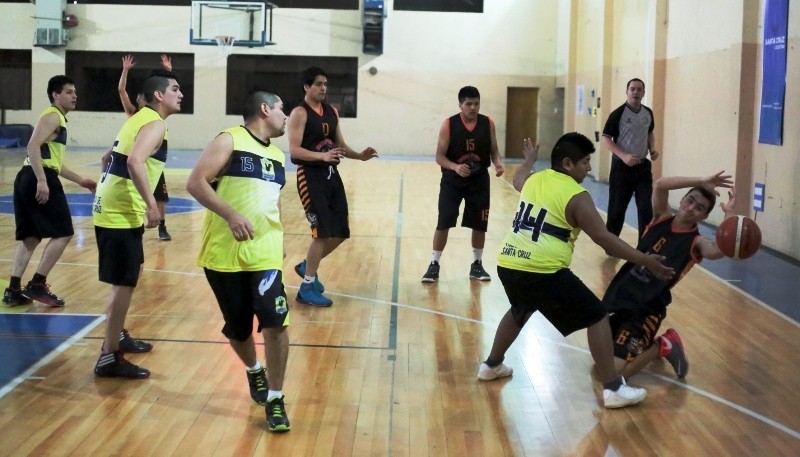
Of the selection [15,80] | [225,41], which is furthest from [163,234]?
[15,80]

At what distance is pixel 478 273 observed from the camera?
899cm

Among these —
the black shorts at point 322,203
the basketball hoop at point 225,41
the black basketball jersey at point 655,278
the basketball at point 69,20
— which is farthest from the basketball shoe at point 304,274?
the basketball at point 69,20

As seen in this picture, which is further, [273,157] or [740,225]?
[740,225]

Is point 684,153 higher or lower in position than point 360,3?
lower

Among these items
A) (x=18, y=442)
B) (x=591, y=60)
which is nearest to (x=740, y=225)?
(x=18, y=442)

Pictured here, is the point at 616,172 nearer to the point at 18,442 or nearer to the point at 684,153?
the point at 684,153

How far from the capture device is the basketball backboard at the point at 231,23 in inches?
1012

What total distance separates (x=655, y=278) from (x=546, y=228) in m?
0.98

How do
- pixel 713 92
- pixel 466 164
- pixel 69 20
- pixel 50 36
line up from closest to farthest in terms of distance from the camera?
1. pixel 466 164
2. pixel 713 92
3. pixel 50 36
4. pixel 69 20

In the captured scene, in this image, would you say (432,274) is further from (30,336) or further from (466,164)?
(30,336)

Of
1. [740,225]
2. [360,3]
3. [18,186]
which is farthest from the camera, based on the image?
[360,3]

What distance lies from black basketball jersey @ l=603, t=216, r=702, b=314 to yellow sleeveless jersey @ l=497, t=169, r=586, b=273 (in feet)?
2.49

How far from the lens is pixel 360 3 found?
87.2 ft

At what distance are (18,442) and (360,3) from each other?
23185 millimetres
